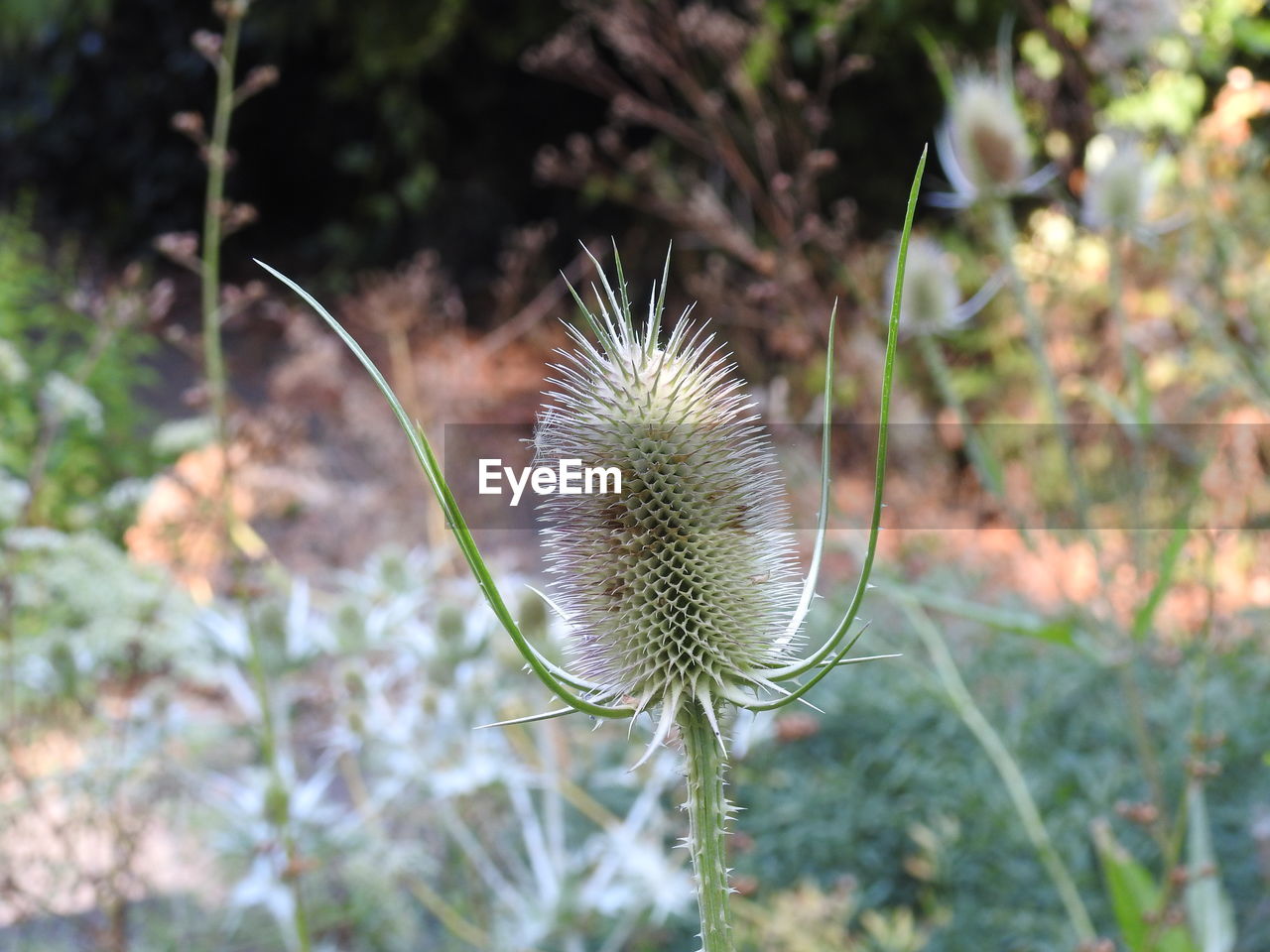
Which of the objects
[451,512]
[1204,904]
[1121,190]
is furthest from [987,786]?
[451,512]

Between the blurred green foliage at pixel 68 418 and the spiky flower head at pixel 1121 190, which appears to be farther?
the blurred green foliage at pixel 68 418

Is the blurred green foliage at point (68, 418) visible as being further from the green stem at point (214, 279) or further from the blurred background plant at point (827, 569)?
the green stem at point (214, 279)

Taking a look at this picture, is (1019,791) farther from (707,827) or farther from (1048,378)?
(707,827)

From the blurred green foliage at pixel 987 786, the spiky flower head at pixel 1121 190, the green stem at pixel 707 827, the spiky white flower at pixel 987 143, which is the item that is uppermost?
the spiky white flower at pixel 987 143

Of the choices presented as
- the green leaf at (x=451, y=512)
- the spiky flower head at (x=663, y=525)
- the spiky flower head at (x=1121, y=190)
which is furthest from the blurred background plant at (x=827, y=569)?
the green leaf at (x=451, y=512)

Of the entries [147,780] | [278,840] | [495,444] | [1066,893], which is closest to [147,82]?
[495,444]
